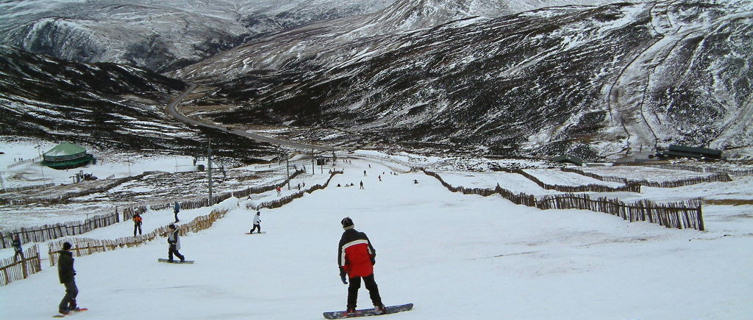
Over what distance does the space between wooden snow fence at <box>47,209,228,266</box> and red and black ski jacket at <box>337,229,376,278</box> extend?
1546cm

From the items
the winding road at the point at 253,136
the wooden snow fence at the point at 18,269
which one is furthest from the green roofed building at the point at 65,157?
the wooden snow fence at the point at 18,269

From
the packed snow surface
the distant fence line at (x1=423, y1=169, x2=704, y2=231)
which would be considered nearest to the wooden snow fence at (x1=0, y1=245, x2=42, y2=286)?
the packed snow surface

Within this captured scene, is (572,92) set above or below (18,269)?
above

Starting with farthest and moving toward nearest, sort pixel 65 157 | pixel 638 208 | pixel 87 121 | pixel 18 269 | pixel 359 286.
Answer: pixel 87 121
pixel 65 157
pixel 638 208
pixel 18 269
pixel 359 286

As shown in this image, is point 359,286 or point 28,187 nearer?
point 359,286

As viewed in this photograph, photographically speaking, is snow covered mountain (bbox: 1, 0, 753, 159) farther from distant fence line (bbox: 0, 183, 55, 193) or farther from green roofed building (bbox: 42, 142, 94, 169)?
distant fence line (bbox: 0, 183, 55, 193)

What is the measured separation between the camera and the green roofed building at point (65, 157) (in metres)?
96.4

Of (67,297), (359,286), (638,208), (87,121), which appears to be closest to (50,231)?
(67,297)

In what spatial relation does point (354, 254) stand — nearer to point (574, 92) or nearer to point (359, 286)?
point (359, 286)

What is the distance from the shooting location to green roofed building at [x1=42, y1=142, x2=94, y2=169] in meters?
96.4

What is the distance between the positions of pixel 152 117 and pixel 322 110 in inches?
2028

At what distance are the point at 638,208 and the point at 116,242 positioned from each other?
2456cm

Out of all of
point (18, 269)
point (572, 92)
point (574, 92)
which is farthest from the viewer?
point (572, 92)

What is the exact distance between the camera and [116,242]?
2867 centimetres
